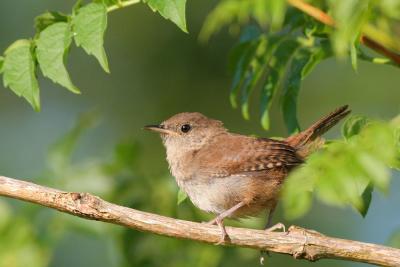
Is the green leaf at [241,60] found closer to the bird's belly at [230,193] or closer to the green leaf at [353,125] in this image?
the bird's belly at [230,193]

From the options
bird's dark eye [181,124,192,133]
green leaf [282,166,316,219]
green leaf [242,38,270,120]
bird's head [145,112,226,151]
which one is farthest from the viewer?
bird's dark eye [181,124,192,133]

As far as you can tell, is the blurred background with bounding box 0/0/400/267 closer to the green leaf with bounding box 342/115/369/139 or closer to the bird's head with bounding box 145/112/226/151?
the bird's head with bounding box 145/112/226/151

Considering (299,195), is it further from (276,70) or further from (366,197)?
(276,70)

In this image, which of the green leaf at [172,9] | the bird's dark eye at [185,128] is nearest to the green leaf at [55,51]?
the green leaf at [172,9]

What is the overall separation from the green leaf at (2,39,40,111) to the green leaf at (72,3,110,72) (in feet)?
0.94

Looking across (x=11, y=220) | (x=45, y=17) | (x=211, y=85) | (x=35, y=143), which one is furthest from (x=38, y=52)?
(x=35, y=143)

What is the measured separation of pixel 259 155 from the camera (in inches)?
199

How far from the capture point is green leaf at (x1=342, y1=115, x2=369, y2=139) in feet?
12.4

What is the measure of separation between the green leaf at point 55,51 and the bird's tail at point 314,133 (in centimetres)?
169

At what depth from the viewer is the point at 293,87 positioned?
4359mm

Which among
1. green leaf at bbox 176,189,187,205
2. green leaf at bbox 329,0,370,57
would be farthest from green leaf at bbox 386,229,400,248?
green leaf at bbox 329,0,370,57

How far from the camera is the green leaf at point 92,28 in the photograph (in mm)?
3631

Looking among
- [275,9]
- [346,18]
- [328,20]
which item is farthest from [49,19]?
[346,18]

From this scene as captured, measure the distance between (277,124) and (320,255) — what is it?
5.66 m
